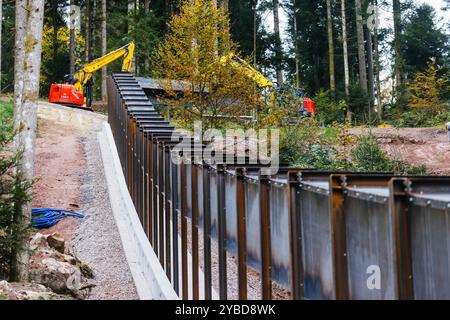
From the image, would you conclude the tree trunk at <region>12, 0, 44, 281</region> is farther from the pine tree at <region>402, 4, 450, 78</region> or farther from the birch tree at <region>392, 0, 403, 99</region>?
the pine tree at <region>402, 4, 450, 78</region>

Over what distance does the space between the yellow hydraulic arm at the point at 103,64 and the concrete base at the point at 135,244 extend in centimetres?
1249

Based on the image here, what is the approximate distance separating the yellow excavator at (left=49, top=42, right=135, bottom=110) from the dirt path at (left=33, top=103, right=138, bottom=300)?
2.92 meters

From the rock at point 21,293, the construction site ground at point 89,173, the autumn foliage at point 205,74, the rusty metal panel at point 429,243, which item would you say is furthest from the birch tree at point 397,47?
the rusty metal panel at point 429,243

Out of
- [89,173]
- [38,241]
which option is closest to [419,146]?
[89,173]

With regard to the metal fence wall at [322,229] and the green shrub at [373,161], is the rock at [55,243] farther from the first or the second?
the green shrub at [373,161]

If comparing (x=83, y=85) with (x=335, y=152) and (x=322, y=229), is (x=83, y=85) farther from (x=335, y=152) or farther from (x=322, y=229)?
(x=322, y=229)

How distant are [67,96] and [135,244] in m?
20.7

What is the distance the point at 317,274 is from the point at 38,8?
812 centimetres

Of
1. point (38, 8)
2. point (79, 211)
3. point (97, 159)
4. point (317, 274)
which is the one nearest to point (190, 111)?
point (97, 159)

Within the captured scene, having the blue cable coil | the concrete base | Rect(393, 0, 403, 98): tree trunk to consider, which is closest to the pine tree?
Rect(393, 0, 403, 98): tree trunk

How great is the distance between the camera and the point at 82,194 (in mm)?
16125

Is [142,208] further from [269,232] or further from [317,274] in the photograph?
[317,274]

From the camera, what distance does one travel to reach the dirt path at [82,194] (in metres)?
10.7
